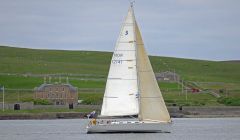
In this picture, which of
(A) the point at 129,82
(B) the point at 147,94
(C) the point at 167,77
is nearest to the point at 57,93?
(C) the point at 167,77

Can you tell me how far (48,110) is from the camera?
117250 millimetres

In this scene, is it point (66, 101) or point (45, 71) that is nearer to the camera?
point (66, 101)

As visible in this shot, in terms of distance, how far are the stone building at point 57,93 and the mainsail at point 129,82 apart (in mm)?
75972

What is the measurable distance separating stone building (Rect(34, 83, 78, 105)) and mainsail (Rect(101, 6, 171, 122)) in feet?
249

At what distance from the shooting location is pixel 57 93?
140m

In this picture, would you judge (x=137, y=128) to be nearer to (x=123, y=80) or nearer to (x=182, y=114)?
(x=123, y=80)

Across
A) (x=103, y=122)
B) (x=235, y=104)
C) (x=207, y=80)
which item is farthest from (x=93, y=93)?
(x=103, y=122)

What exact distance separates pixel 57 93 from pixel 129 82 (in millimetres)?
77988

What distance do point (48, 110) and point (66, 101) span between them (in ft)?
71.0

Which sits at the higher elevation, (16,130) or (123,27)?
(123,27)

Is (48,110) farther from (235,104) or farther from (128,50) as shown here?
(128,50)

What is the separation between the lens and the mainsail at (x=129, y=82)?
62562mm

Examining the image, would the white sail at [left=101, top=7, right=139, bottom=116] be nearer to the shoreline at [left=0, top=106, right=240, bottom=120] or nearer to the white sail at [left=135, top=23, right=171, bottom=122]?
the white sail at [left=135, top=23, right=171, bottom=122]

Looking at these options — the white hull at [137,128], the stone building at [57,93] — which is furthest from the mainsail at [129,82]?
the stone building at [57,93]
